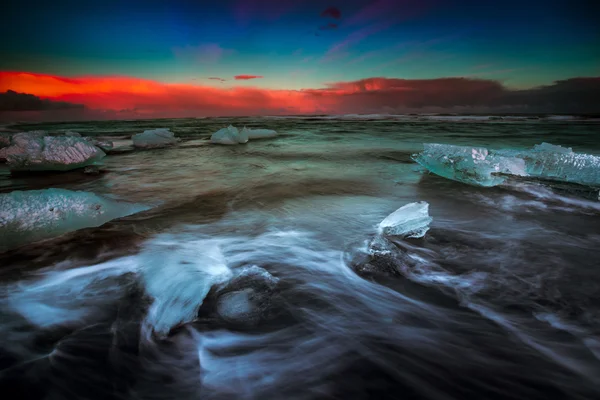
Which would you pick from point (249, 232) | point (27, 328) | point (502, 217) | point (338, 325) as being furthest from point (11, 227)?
point (502, 217)

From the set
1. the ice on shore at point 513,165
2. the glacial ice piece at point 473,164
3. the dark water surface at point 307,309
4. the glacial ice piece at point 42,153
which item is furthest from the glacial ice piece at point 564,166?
the glacial ice piece at point 42,153

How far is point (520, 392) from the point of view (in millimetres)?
1342

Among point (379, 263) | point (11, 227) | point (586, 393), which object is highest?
point (11, 227)

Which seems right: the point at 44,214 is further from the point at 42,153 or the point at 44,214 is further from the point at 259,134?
the point at 259,134

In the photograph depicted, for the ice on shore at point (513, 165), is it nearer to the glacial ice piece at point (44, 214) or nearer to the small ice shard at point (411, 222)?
the small ice shard at point (411, 222)

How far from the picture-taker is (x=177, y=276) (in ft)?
7.50

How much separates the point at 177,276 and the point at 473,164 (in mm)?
5083

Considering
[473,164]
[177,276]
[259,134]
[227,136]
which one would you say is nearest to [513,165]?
[473,164]

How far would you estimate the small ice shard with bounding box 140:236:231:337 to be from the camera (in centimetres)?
183

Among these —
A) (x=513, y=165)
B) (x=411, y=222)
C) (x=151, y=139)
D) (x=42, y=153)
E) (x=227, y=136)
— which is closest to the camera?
(x=411, y=222)

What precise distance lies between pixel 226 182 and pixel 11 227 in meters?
3.72

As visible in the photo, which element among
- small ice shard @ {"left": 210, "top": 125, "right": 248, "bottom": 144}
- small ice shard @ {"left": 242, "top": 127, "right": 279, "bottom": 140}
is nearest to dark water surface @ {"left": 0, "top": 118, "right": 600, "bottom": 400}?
small ice shard @ {"left": 210, "top": 125, "right": 248, "bottom": 144}

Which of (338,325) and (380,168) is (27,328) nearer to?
(338,325)

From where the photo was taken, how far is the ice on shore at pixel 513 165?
4.65 metres
